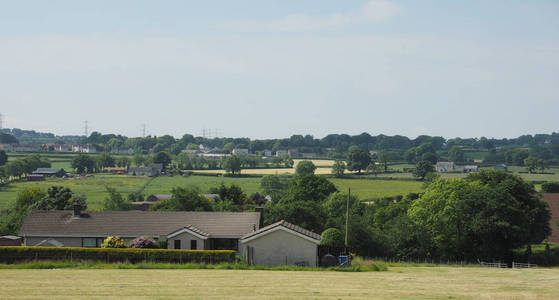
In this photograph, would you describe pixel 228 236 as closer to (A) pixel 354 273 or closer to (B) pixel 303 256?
(B) pixel 303 256

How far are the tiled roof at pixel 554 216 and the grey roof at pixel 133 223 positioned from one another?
37168 mm

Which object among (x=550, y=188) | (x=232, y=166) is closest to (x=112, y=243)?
(x=550, y=188)

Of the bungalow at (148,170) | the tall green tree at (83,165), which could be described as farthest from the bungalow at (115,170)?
the tall green tree at (83,165)

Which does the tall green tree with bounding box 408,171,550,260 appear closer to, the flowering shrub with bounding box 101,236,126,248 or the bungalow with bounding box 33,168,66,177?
the flowering shrub with bounding box 101,236,126,248

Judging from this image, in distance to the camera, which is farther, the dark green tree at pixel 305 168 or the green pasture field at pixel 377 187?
the dark green tree at pixel 305 168

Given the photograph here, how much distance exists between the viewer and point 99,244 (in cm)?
4978

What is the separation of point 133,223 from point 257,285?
26.8 metres

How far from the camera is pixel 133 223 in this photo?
51625mm

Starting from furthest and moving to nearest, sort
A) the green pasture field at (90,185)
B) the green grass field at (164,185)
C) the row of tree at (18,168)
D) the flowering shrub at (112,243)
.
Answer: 1. the row of tree at (18,168)
2. the green grass field at (164,185)
3. the green pasture field at (90,185)
4. the flowering shrub at (112,243)

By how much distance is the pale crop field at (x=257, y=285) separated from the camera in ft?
80.3

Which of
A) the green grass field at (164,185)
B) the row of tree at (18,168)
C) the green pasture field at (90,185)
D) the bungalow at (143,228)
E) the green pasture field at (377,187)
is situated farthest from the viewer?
the row of tree at (18,168)

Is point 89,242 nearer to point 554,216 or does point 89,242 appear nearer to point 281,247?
point 281,247

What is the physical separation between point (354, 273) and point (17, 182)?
5217 inches

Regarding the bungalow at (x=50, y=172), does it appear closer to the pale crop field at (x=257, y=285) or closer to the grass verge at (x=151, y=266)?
the grass verge at (x=151, y=266)
